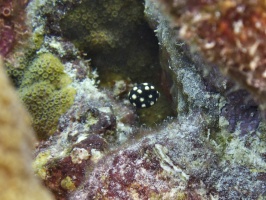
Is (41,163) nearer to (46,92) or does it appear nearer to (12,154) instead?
(46,92)

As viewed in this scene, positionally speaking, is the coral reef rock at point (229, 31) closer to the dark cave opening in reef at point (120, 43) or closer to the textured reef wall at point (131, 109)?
the textured reef wall at point (131, 109)

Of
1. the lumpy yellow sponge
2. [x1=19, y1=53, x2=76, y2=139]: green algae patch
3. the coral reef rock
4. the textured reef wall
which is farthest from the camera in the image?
[x1=19, y1=53, x2=76, y2=139]: green algae patch

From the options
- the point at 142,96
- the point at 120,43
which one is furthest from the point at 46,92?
the point at 120,43

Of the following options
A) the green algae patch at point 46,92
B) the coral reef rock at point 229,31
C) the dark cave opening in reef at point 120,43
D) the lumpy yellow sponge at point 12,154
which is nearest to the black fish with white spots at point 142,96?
the dark cave opening in reef at point 120,43

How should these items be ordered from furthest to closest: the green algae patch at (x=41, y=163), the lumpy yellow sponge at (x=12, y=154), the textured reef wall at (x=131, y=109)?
the green algae patch at (x=41, y=163) → the textured reef wall at (x=131, y=109) → the lumpy yellow sponge at (x=12, y=154)

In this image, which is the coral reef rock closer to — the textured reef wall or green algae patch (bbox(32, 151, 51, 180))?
the textured reef wall

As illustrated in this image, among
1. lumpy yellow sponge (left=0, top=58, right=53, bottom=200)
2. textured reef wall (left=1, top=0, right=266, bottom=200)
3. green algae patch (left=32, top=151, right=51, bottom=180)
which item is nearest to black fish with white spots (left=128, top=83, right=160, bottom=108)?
textured reef wall (left=1, top=0, right=266, bottom=200)

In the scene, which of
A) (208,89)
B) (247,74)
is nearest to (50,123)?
(208,89)
